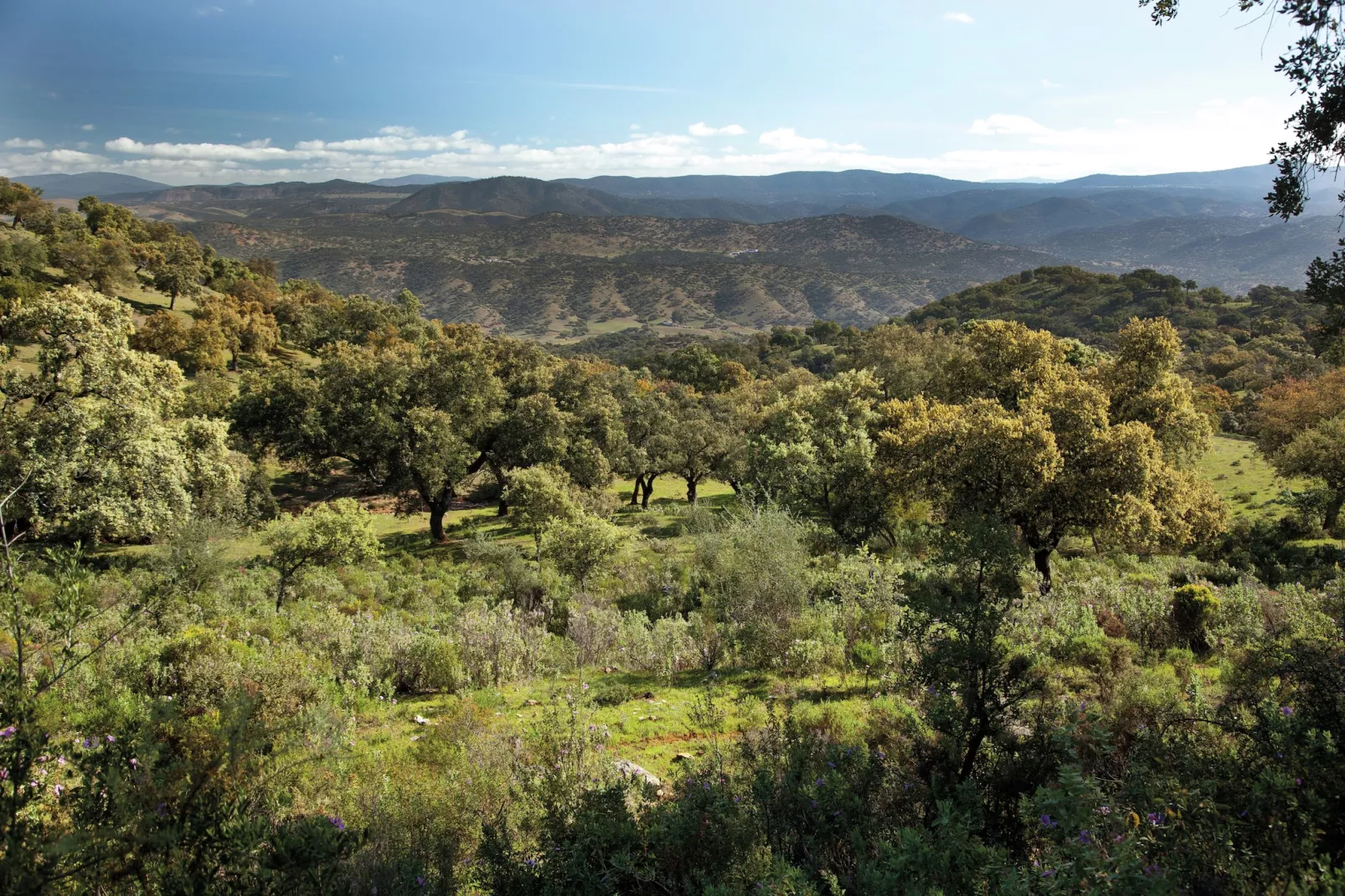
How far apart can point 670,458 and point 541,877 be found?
30.4m

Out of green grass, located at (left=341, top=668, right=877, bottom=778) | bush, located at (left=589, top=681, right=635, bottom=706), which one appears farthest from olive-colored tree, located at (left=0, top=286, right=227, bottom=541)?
bush, located at (left=589, top=681, right=635, bottom=706)

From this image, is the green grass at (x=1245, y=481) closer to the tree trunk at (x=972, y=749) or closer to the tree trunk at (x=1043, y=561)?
the tree trunk at (x=1043, y=561)

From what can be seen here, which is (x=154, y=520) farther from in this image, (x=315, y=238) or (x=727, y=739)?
(x=315, y=238)

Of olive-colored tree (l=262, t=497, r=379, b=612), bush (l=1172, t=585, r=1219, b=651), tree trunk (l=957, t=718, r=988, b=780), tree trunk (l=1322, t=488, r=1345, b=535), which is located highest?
tree trunk (l=957, t=718, r=988, b=780)

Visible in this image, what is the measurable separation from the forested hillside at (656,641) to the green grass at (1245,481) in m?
0.33

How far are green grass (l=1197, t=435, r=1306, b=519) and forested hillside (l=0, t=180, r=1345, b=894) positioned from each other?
33cm

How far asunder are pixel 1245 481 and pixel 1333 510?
970 centimetres

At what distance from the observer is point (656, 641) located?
1149cm

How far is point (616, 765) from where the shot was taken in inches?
249

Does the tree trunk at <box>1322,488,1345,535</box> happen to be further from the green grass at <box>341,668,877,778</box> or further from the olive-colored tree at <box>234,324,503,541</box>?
the olive-colored tree at <box>234,324,503,541</box>

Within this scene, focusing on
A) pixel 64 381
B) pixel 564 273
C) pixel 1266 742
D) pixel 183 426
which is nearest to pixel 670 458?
pixel 183 426

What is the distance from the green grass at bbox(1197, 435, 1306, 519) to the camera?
2509 cm

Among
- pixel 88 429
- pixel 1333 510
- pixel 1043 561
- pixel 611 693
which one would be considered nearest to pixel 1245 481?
pixel 1333 510

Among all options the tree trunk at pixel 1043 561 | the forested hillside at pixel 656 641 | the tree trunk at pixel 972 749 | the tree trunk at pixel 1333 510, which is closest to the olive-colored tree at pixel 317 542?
the forested hillside at pixel 656 641
